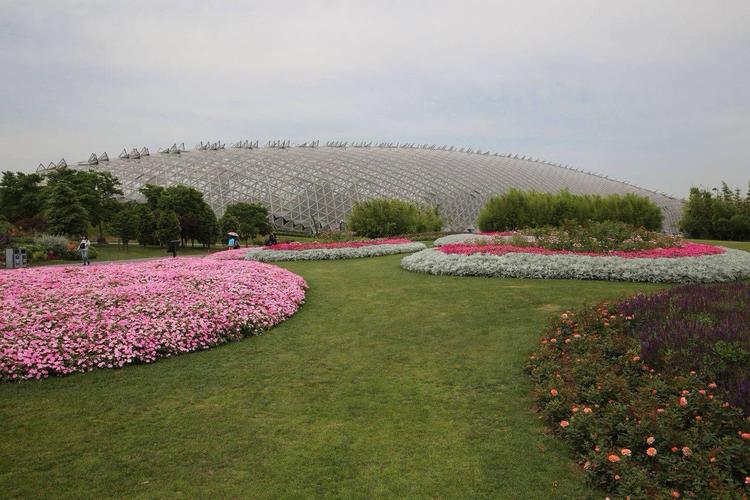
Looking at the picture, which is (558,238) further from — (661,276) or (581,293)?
(581,293)

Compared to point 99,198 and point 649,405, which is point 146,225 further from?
point 649,405

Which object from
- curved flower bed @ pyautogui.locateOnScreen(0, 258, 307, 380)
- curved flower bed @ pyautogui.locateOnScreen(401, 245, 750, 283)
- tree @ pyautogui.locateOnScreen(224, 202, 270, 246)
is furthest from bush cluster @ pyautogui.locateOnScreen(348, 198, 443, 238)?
curved flower bed @ pyautogui.locateOnScreen(0, 258, 307, 380)

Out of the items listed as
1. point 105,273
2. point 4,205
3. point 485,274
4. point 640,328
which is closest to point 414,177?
point 4,205

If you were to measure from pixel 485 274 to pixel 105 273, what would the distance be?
1046cm

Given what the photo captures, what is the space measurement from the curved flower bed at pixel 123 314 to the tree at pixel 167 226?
26876 mm

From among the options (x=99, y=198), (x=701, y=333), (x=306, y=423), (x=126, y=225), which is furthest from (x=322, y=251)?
(x=99, y=198)

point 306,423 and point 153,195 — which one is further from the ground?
point 153,195

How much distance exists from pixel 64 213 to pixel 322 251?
23.5 metres

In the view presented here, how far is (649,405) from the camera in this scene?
486 centimetres

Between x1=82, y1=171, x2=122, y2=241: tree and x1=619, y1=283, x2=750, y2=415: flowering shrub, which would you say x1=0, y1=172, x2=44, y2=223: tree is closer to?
x1=82, y1=171, x2=122, y2=241: tree

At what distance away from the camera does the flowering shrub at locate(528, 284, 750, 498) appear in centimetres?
402

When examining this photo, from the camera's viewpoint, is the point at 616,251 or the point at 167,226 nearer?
the point at 616,251

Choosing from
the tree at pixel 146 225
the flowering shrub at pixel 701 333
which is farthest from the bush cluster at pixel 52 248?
the flowering shrub at pixel 701 333

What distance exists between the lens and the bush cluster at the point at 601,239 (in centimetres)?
1698
